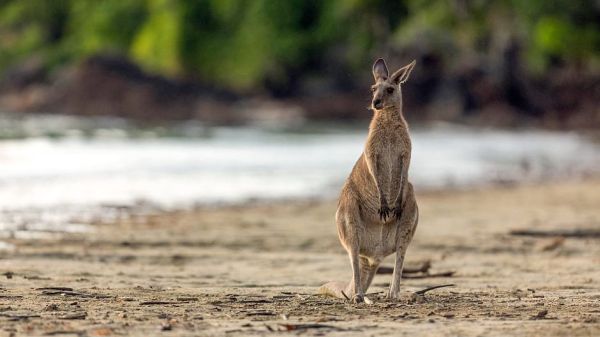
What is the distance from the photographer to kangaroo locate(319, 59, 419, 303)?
20.1 feet

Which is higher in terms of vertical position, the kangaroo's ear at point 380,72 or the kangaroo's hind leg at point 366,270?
the kangaroo's ear at point 380,72

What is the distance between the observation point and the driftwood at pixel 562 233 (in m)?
9.60

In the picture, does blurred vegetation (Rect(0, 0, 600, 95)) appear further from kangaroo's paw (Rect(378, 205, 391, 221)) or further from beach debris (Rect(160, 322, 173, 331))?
beach debris (Rect(160, 322, 173, 331))

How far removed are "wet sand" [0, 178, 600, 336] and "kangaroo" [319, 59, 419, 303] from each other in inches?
10.9

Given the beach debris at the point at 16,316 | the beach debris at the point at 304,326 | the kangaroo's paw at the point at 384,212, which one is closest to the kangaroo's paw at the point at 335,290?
the kangaroo's paw at the point at 384,212

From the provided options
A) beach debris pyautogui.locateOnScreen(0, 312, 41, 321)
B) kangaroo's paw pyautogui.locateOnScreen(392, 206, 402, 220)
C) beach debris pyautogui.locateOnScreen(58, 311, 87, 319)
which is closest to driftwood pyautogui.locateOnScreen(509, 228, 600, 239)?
kangaroo's paw pyautogui.locateOnScreen(392, 206, 402, 220)

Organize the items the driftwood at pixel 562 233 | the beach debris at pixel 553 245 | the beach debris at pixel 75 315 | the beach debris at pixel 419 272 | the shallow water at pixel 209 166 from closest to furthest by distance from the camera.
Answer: the beach debris at pixel 75 315 → the beach debris at pixel 419 272 → the beach debris at pixel 553 245 → the driftwood at pixel 562 233 → the shallow water at pixel 209 166

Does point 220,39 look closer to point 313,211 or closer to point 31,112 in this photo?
point 31,112

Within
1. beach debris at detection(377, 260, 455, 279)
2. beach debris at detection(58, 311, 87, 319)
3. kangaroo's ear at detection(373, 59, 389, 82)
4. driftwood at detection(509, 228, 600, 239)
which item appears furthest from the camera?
driftwood at detection(509, 228, 600, 239)

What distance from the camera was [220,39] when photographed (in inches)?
2135

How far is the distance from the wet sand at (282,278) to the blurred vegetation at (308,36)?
3240 cm

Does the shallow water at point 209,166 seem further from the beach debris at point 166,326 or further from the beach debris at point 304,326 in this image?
the beach debris at point 304,326

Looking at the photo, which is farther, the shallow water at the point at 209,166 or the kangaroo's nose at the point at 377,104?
the shallow water at the point at 209,166

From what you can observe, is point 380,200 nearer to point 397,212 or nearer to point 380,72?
point 397,212
